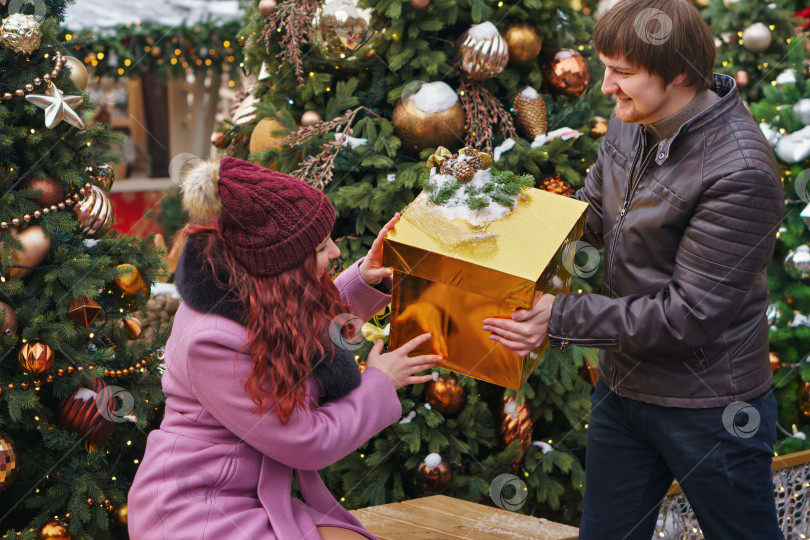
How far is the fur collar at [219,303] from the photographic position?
1753mm

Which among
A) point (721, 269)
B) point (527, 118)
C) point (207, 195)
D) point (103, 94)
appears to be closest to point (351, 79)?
point (527, 118)

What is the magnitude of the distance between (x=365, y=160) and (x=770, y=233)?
1656 millimetres

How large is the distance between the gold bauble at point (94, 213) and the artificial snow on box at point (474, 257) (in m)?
1.20

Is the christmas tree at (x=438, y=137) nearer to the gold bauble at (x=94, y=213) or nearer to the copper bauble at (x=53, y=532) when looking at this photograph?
the gold bauble at (x=94, y=213)

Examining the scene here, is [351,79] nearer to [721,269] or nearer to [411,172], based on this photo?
[411,172]

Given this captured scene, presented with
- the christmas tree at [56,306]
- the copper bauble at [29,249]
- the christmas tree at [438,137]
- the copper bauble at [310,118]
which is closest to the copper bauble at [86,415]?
the christmas tree at [56,306]

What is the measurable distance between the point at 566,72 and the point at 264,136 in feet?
4.27

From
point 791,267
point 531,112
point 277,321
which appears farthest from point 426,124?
point 791,267

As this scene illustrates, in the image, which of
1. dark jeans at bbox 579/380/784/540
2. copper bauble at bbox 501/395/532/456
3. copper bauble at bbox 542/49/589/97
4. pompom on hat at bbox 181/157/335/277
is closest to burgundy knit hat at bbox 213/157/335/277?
pompom on hat at bbox 181/157/335/277

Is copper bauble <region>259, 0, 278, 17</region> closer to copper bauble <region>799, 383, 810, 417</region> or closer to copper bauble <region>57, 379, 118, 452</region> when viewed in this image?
copper bauble <region>57, 379, 118, 452</region>

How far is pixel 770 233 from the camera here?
5.63 feet

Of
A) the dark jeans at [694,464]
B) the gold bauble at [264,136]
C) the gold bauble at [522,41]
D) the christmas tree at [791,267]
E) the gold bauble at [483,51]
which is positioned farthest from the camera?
the christmas tree at [791,267]

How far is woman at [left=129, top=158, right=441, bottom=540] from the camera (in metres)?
1.72

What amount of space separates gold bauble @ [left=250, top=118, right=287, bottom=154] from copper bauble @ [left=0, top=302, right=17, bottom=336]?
119cm
